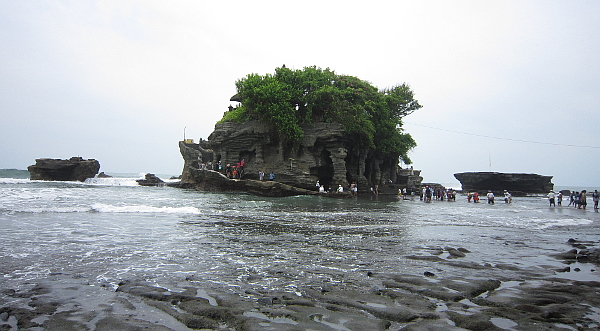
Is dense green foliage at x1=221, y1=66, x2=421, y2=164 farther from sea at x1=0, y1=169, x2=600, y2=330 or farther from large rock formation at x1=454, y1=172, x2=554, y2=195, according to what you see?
large rock formation at x1=454, y1=172, x2=554, y2=195

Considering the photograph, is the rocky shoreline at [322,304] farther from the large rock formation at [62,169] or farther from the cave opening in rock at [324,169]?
the large rock formation at [62,169]

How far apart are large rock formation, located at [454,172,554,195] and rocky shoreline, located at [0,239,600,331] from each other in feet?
210

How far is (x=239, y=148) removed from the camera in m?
35.6

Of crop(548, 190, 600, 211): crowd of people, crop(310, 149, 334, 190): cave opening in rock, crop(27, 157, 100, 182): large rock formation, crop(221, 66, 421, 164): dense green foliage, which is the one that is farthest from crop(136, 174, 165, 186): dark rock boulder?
crop(548, 190, 600, 211): crowd of people

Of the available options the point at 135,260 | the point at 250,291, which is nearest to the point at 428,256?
the point at 250,291

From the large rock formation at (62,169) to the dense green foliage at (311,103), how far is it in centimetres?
3198

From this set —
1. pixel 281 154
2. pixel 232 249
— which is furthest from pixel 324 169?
pixel 232 249

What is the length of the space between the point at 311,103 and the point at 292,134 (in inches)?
145

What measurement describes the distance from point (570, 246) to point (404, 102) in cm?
3773

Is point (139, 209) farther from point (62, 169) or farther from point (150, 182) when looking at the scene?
point (62, 169)

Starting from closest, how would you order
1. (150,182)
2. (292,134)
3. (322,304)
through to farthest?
(322,304), (292,134), (150,182)

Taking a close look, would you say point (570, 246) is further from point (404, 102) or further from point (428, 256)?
point (404, 102)

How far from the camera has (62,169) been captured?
53.4 meters

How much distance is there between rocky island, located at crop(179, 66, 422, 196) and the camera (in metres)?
31.9
